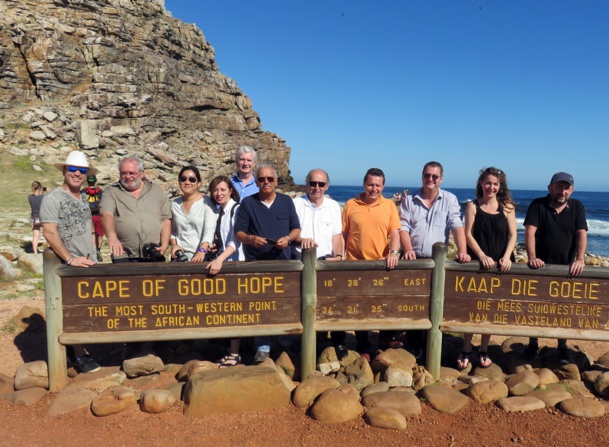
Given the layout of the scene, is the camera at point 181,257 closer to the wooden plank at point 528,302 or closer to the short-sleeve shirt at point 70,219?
the short-sleeve shirt at point 70,219

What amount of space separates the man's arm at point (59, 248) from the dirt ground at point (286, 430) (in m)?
1.62

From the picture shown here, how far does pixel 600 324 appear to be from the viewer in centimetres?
524

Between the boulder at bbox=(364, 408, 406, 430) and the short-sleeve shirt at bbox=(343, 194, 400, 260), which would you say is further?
the short-sleeve shirt at bbox=(343, 194, 400, 260)

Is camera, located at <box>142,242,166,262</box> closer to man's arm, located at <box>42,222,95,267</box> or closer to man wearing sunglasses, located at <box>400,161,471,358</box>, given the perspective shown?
man's arm, located at <box>42,222,95,267</box>

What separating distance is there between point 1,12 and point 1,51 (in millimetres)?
4750

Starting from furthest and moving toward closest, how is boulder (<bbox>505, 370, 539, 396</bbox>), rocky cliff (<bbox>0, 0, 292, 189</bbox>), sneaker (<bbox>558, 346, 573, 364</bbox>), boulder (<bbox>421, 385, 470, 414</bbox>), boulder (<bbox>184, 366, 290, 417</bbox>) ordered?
rocky cliff (<bbox>0, 0, 292, 189</bbox>)
sneaker (<bbox>558, 346, 573, 364</bbox>)
boulder (<bbox>505, 370, 539, 396</bbox>)
boulder (<bbox>421, 385, 470, 414</bbox>)
boulder (<bbox>184, 366, 290, 417</bbox>)

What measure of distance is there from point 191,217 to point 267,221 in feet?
3.65

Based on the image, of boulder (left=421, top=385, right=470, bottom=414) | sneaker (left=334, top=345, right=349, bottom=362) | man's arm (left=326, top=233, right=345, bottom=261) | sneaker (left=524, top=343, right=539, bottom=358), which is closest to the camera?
boulder (left=421, top=385, right=470, bottom=414)

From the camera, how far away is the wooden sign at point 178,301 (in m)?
4.93

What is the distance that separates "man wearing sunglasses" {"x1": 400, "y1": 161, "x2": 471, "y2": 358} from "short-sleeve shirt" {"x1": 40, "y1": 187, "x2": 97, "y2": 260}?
13.1 feet

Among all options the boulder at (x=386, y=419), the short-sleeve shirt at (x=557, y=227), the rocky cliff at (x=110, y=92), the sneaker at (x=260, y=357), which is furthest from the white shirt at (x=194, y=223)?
the rocky cliff at (x=110, y=92)

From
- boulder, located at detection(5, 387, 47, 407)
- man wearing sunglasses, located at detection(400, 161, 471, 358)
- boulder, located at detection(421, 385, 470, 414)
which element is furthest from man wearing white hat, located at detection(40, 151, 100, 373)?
boulder, located at detection(421, 385, 470, 414)

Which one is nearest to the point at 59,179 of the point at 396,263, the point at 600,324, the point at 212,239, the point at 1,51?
the point at 1,51

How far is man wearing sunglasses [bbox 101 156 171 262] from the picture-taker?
532 centimetres
